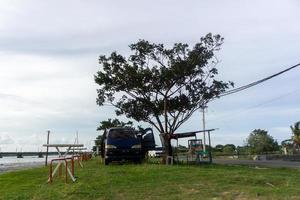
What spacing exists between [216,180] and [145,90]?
18353 mm

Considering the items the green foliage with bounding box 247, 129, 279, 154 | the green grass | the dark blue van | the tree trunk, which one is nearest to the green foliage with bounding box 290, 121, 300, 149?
the green foliage with bounding box 247, 129, 279, 154

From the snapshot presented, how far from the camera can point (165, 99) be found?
110 feet

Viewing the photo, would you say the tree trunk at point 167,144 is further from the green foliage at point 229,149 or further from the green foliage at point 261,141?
the green foliage at point 261,141

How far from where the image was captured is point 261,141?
85625 millimetres

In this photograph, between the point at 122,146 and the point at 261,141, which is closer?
the point at 122,146

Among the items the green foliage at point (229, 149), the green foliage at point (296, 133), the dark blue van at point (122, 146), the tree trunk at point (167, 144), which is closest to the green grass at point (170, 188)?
the dark blue van at point (122, 146)

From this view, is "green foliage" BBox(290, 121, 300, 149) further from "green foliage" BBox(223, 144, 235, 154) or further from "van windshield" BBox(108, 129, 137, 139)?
"van windshield" BBox(108, 129, 137, 139)

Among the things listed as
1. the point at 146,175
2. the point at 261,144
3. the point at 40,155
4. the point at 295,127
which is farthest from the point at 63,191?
the point at 40,155

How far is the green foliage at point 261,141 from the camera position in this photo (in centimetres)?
8425

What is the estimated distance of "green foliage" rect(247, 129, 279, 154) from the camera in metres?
84.2

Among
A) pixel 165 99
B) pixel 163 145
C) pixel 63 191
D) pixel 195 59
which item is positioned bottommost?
pixel 63 191

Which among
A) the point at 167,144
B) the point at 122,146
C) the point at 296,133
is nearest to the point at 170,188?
the point at 122,146

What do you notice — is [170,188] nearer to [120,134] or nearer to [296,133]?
[120,134]

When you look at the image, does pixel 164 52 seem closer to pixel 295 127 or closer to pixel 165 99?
pixel 165 99
